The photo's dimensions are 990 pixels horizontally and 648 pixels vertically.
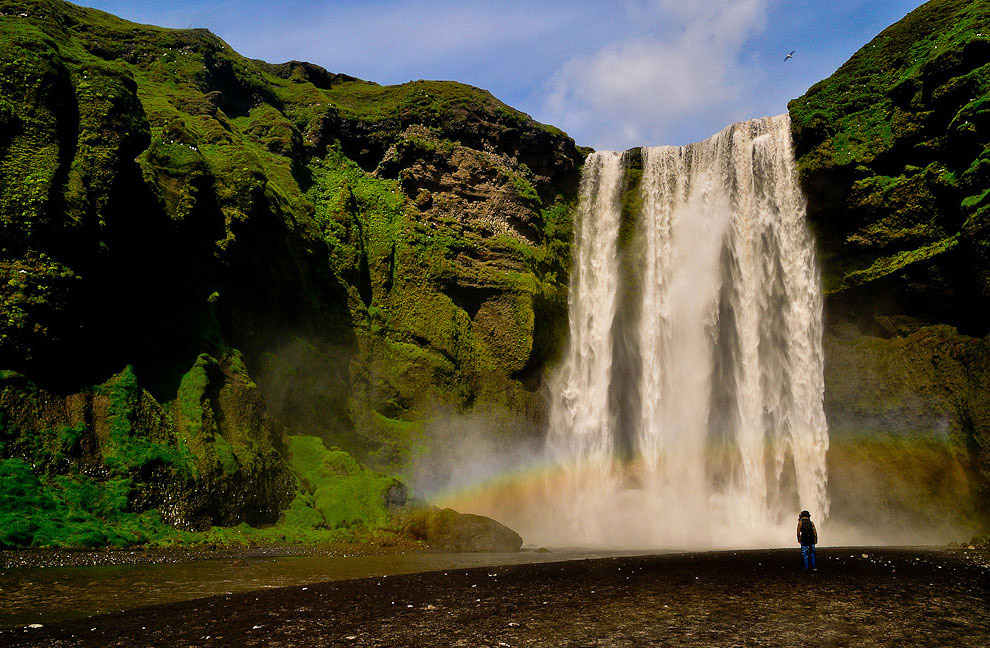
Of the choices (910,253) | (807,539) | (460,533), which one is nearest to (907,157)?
(910,253)

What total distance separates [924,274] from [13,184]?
38.2 meters

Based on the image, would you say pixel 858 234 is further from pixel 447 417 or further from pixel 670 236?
pixel 447 417

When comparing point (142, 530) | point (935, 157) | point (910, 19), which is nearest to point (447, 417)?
point (142, 530)

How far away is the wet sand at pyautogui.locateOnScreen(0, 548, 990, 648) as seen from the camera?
7.26m

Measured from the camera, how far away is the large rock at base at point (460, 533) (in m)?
24.1

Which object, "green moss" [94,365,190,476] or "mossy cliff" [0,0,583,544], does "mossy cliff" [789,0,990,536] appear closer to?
"mossy cliff" [0,0,583,544]

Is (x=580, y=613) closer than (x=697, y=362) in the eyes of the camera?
Yes

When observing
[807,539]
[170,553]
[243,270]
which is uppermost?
[243,270]

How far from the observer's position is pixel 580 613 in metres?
9.02

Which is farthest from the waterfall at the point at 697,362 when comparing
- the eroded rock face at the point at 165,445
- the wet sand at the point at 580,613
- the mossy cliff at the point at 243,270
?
the wet sand at the point at 580,613

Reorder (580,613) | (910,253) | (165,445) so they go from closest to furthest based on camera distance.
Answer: (580,613) < (165,445) < (910,253)

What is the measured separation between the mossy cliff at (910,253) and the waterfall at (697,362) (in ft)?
4.93

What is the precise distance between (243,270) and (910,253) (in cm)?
3336

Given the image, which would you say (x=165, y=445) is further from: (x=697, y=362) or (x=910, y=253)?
(x=910, y=253)
